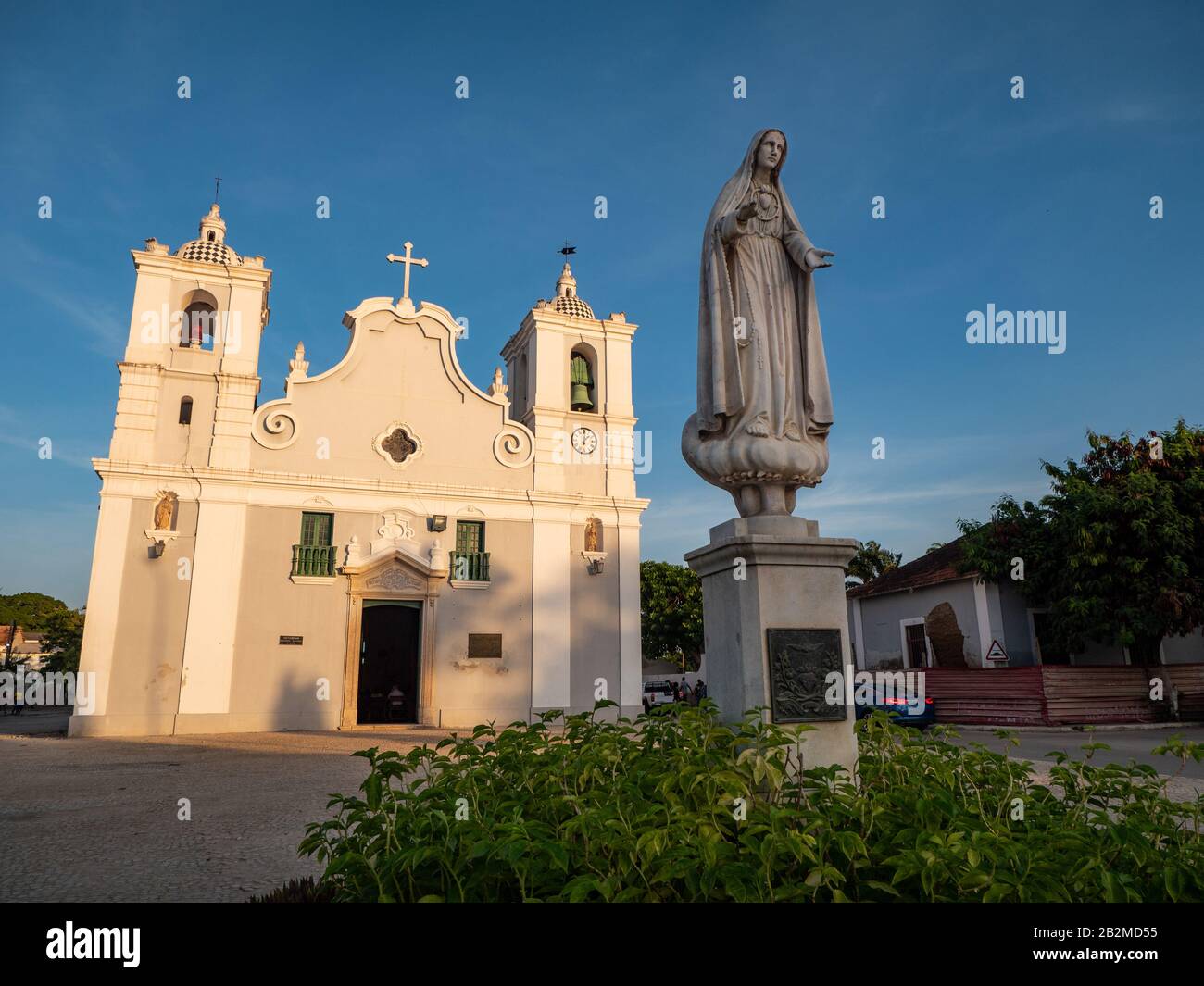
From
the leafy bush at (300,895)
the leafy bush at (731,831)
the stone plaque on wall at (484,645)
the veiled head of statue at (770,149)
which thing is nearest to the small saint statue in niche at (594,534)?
the stone plaque on wall at (484,645)

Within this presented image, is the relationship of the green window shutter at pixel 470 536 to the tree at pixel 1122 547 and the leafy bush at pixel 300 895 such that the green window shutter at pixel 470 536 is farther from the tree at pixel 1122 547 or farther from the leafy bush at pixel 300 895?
the leafy bush at pixel 300 895

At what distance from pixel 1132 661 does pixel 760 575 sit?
20304 millimetres

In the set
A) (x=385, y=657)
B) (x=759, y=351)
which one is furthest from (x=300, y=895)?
(x=385, y=657)

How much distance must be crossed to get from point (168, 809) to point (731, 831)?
6.51 metres

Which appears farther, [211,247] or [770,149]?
[211,247]

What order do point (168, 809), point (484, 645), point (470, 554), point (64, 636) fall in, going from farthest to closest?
point (64, 636), point (470, 554), point (484, 645), point (168, 809)

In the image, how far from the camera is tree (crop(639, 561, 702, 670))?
41.7m

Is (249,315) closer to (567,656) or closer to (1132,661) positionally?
(567,656)

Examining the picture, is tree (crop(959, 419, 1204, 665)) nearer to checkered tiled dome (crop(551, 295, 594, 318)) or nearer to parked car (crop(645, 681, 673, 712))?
checkered tiled dome (crop(551, 295, 594, 318))

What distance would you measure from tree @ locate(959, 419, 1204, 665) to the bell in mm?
11111

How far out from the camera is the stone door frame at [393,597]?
16.9 metres

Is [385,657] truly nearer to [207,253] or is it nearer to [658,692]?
[207,253]

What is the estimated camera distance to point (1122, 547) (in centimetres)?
1728
